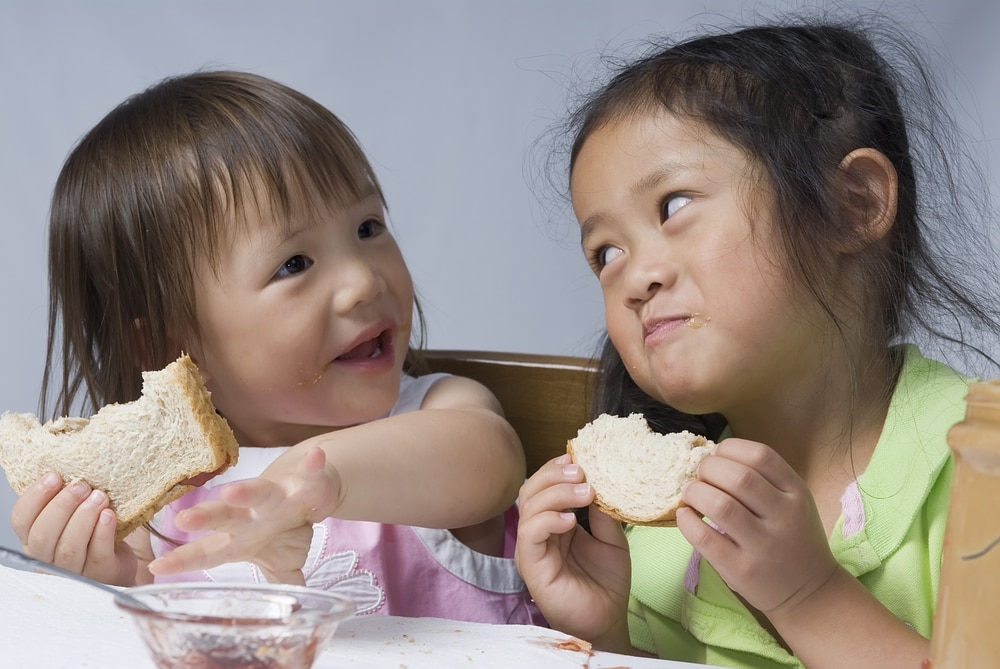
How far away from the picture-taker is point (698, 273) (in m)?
1.01

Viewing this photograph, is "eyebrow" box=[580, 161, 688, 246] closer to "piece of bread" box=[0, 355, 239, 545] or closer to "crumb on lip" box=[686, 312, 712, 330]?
"crumb on lip" box=[686, 312, 712, 330]

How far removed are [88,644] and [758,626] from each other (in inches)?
26.5

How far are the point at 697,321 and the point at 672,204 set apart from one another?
126 millimetres

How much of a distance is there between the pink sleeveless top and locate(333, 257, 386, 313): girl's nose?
27 cm

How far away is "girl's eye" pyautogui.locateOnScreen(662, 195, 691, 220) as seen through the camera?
3.39ft

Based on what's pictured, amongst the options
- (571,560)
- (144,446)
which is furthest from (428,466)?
(144,446)

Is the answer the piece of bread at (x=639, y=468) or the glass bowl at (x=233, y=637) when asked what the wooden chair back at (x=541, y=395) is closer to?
the piece of bread at (x=639, y=468)

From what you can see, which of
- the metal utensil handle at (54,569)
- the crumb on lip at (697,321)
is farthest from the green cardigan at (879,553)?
the metal utensil handle at (54,569)

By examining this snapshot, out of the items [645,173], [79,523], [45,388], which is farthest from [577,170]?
[45,388]

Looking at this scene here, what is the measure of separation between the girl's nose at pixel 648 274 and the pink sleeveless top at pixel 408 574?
411 millimetres

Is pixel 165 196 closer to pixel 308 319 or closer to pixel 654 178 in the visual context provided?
pixel 308 319

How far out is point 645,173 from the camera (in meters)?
1.04

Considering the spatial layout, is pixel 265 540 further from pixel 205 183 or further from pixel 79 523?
pixel 205 183

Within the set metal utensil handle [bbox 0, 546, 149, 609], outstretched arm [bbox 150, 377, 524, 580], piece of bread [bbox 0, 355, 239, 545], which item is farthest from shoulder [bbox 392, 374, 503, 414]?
metal utensil handle [bbox 0, 546, 149, 609]
